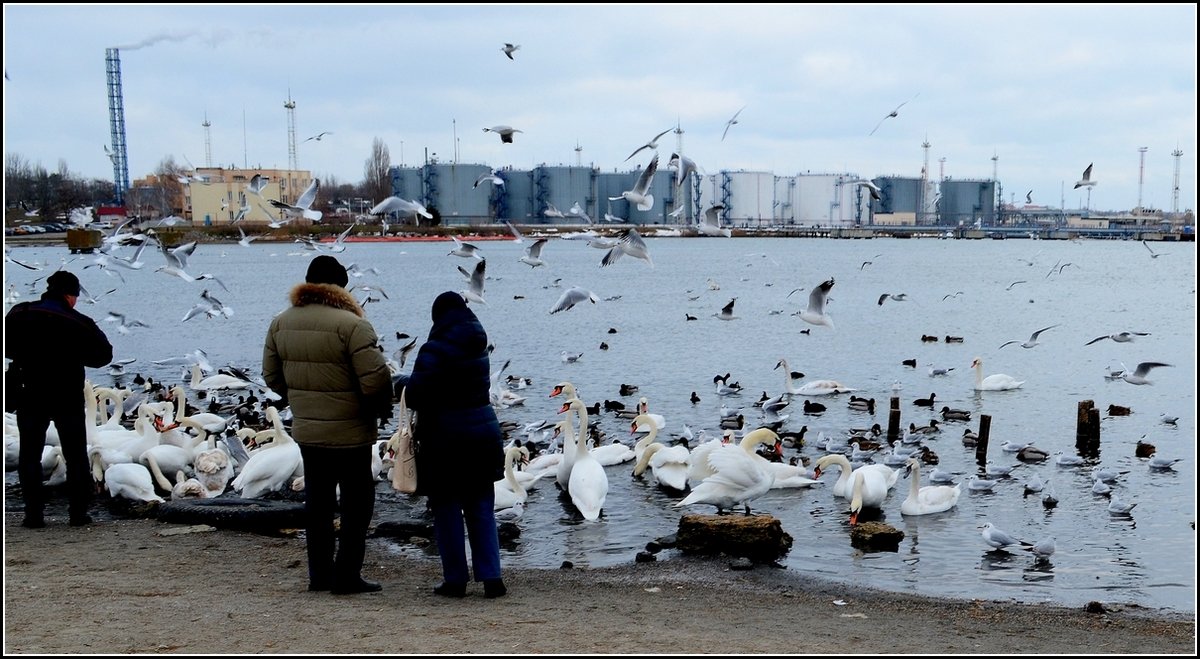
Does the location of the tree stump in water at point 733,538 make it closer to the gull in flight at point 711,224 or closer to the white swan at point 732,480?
the white swan at point 732,480

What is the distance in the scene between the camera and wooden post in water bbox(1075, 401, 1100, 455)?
15.7 meters

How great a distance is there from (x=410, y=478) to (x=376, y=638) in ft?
3.40

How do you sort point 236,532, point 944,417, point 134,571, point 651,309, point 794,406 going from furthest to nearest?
Answer: point 651,309
point 794,406
point 944,417
point 236,532
point 134,571

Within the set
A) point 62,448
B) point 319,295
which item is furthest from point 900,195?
point 319,295

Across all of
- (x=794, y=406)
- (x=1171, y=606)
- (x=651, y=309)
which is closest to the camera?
Result: (x=1171, y=606)

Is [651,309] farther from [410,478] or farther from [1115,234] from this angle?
[1115,234]

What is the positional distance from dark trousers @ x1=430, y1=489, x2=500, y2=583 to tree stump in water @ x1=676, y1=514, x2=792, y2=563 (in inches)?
114

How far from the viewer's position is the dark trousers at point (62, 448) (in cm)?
848

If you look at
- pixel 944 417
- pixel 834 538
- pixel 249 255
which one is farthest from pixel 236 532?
pixel 249 255

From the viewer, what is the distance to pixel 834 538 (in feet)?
34.9

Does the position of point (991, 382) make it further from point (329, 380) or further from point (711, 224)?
point (329, 380)

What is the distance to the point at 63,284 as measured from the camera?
8.34 meters

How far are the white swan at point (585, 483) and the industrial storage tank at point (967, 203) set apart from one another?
5187 inches

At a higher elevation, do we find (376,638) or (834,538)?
(376,638)
